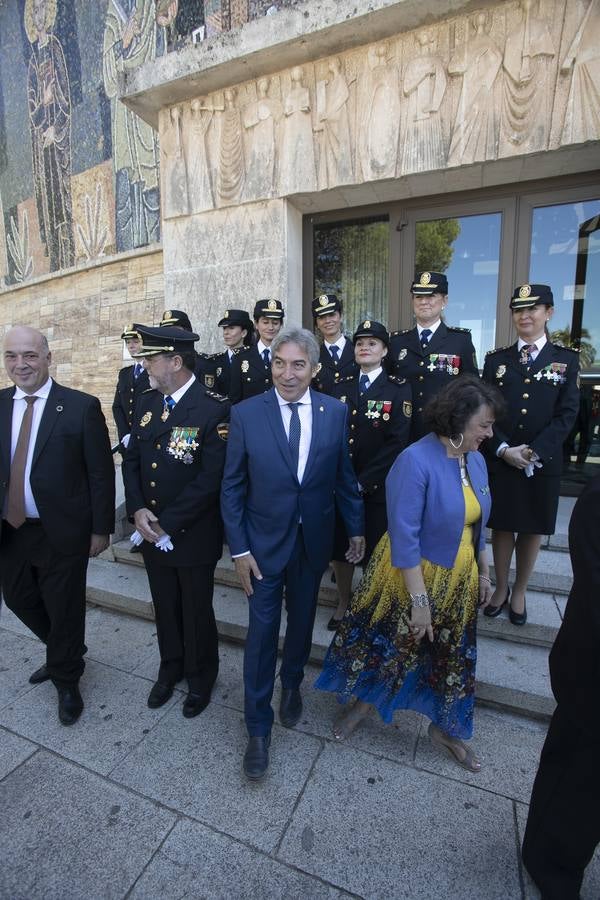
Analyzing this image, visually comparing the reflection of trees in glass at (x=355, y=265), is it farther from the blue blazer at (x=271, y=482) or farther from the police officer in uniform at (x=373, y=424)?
the blue blazer at (x=271, y=482)

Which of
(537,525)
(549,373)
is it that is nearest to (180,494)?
(537,525)

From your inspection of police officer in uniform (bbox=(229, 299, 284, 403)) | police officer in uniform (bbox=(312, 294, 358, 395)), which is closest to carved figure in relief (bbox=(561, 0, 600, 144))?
police officer in uniform (bbox=(312, 294, 358, 395))

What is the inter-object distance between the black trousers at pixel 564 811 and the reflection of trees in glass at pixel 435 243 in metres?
4.68

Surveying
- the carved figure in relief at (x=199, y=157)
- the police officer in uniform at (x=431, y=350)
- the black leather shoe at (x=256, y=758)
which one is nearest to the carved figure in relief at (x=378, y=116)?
the carved figure in relief at (x=199, y=157)

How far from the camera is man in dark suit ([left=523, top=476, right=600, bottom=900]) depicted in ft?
4.43

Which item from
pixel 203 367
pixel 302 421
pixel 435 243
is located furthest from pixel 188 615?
pixel 435 243

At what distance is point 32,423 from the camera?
8.61 feet

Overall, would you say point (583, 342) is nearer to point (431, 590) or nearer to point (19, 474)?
point (431, 590)

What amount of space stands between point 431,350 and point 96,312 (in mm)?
6392

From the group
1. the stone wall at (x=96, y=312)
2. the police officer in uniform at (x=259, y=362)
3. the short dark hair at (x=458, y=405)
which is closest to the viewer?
the short dark hair at (x=458, y=405)

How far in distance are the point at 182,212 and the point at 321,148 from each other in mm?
1847

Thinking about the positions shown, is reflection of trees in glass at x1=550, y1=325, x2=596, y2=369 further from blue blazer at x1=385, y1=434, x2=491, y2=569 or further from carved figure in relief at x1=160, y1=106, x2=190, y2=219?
carved figure in relief at x1=160, y1=106, x2=190, y2=219

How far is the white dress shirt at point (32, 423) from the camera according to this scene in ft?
8.55

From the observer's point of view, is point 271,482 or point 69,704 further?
point 69,704
